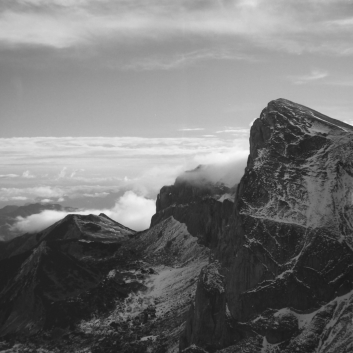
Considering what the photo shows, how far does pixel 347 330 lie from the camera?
197250 millimetres

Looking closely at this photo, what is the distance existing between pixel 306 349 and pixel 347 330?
15623mm

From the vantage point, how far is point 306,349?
652ft
